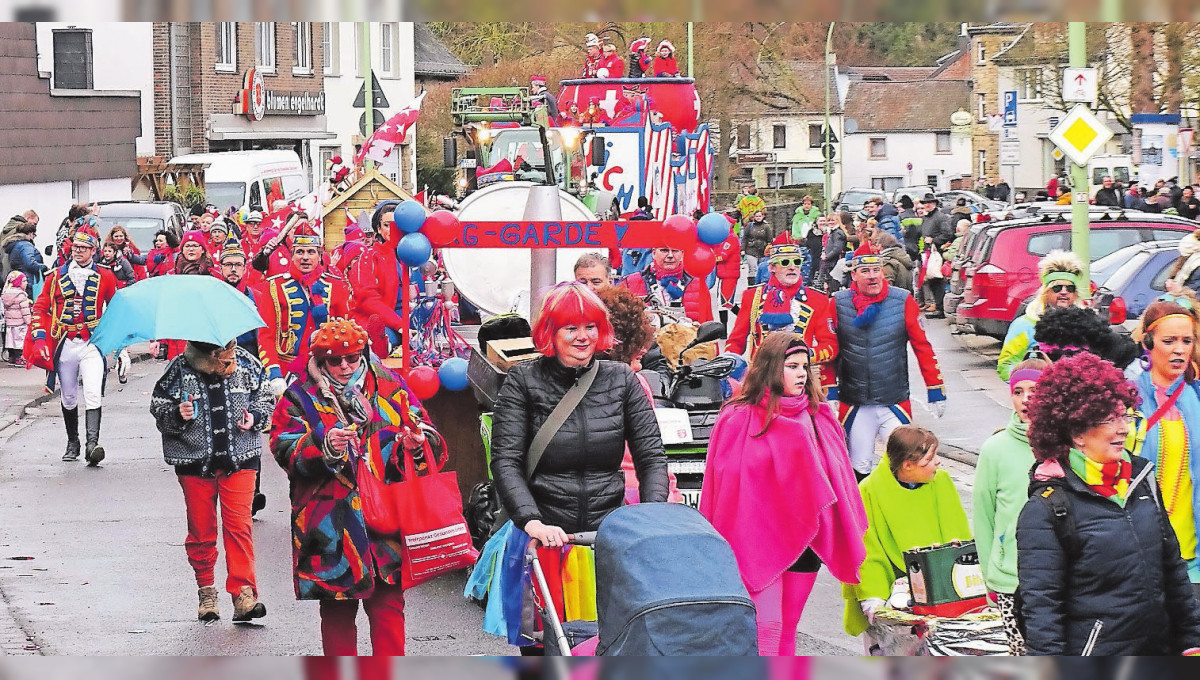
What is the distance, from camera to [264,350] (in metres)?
13.0

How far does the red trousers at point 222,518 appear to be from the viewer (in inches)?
343

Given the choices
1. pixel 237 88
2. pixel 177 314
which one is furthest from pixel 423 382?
pixel 237 88

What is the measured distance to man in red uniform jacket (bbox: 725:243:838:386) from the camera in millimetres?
11250

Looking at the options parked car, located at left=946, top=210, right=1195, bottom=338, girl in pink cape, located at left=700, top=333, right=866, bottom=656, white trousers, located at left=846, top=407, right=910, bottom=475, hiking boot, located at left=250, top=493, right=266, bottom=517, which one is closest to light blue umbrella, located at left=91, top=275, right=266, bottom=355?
girl in pink cape, located at left=700, top=333, right=866, bottom=656

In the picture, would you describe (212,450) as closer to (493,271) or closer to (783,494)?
(783,494)

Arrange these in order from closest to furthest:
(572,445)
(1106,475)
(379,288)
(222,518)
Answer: (1106,475) → (572,445) → (222,518) → (379,288)

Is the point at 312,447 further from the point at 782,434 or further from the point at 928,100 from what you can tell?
the point at 928,100

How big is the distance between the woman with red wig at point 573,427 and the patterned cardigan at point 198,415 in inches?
111

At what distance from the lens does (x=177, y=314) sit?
866 centimetres

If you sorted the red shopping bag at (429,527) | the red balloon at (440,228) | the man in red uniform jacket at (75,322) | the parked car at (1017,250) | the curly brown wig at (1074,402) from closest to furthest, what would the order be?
the curly brown wig at (1074,402) < the red shopping bag at (429,527) < the red balloon at (440,228) < the man in red uniform jacket at (75,322) < the parked car at (1017,250)

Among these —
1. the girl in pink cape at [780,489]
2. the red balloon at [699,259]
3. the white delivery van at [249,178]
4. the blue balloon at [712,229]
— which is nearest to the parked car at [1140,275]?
the red balloon at [699,259]

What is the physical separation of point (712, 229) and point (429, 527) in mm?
3035

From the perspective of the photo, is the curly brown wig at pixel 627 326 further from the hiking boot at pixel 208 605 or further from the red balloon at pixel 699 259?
the hiking boot at pixel 208 605

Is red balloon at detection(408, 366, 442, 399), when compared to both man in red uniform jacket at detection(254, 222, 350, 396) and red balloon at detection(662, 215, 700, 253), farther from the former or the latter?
man in red uniform jacket at detection(254, 222, 350, 396)
